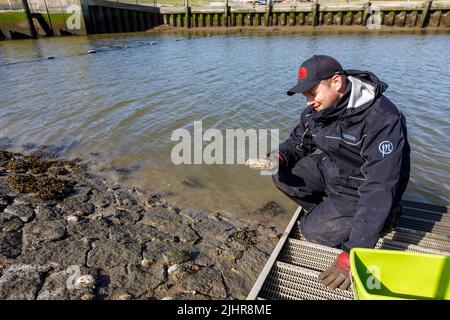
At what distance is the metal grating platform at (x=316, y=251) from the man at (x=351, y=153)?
0.47 ft

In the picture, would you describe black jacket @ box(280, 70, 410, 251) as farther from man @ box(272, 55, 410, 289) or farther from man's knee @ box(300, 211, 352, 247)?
man's knee @ box(300, 211, 352, 247)

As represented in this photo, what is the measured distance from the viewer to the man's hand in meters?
3.22

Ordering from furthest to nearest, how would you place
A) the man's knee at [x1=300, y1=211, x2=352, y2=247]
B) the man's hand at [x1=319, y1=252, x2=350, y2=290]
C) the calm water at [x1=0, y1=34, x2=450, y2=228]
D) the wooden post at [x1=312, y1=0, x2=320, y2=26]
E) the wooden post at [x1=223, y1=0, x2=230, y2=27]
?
1. the wooden post at [x1=223, y1=0, x2=230, y2=27]
2. the wooden post at [x1=312, y1=0, x2=320, y2=26]
3. the calm water at [x1=0, y1=34, x2=450, y2=228]
4. the man's knee at [x1=300, y1=211, x2=352, y2=247]
5. the man's hand at [x1=319, y1=252, x2=350, y2=290]

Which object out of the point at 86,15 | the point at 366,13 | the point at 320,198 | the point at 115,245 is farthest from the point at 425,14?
the point at 115,245

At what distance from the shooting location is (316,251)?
153 inches

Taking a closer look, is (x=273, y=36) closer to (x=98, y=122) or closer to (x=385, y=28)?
(x=385, y=28)

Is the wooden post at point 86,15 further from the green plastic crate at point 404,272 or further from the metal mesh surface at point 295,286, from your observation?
the green plastic crate at point 404,272

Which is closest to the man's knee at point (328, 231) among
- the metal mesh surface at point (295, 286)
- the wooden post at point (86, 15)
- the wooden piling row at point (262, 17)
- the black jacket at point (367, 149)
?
the black jacket at point (367, 149)

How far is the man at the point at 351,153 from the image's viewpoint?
309cm

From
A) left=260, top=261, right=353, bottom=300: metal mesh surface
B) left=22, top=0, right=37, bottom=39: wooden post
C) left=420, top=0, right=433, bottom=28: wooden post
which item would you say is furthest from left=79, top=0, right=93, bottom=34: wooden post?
left=260, top=261, right=353, bottom=300: metal mesh surface

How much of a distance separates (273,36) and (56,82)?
61.0 ft

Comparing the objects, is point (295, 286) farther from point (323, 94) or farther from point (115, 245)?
point (115, 245)

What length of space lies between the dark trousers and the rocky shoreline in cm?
67
